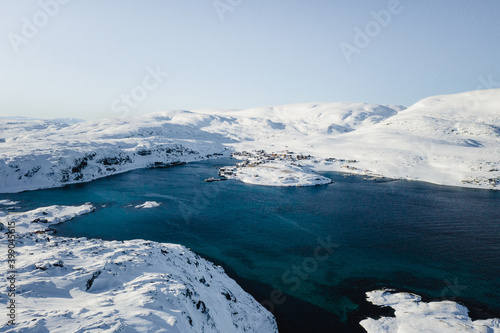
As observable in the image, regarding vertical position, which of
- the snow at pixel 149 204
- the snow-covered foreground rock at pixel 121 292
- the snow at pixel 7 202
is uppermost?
the snow-covered foreground rock at pixel 121 292

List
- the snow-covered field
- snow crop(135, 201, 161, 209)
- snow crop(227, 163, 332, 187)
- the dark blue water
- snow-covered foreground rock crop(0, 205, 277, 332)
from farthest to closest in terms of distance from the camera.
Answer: snow crop(227, 163, 332, 187) < the snow-covered field < snow crop(135, 201, 161, 209) < the dark blue water < snow-covered foreground rock crop(0, 205, 277, 332)

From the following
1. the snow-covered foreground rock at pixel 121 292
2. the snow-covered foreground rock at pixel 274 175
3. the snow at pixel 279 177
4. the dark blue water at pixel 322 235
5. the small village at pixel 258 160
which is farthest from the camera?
the small village at pixel 258 160

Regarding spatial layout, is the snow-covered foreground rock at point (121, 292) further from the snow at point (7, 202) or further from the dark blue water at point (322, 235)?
the snow at point (7, 202)

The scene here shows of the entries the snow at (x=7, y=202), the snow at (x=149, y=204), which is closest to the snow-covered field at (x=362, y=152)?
the snow at (x=7, y=202)

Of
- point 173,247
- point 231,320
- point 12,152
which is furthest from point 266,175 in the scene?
point 12,152

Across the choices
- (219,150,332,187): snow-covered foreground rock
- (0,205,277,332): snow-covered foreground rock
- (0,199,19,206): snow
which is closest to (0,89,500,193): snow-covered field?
(219,150,332,187): snow-covered foreground rock

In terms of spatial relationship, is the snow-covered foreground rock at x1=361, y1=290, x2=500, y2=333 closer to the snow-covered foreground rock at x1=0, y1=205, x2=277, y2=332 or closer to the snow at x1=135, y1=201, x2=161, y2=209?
the snow-covered foreground rock at x1=0, y1=205, x2=277, y2=332

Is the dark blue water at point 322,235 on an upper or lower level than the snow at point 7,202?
upper

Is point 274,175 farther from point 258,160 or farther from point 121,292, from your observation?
point 121,292

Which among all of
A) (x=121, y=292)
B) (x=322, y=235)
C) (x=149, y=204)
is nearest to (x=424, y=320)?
(x=322, y=235)
